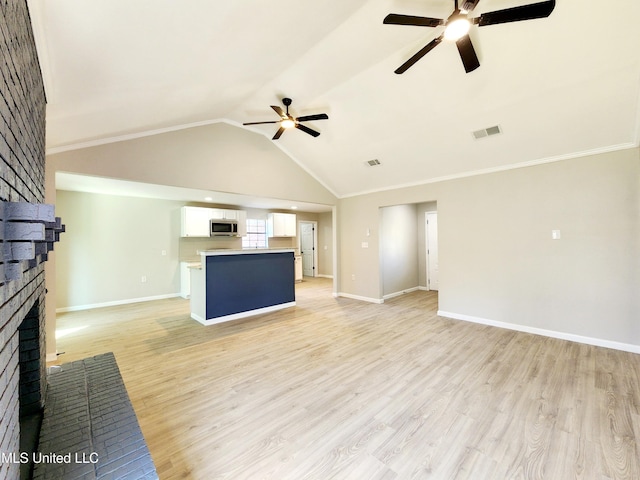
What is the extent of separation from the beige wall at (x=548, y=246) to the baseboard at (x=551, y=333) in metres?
0.04

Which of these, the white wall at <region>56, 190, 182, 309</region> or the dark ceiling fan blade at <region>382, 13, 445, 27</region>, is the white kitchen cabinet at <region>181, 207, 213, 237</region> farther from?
the dark ceiling fan blade at <region>382, 13, 445, 27</region>

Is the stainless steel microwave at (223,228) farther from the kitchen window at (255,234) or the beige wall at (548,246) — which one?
the beige wall at (548,246)

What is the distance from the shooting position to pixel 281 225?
8375mm

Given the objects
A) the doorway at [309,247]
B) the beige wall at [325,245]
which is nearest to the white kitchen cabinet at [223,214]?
the doorway at [309,247]

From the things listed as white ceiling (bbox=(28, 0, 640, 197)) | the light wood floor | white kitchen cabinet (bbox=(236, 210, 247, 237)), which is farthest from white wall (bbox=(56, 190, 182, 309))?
white ceiling (bbox=(28, 0, 640, 197))

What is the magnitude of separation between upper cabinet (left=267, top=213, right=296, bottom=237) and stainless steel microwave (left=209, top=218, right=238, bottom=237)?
55.3 inches

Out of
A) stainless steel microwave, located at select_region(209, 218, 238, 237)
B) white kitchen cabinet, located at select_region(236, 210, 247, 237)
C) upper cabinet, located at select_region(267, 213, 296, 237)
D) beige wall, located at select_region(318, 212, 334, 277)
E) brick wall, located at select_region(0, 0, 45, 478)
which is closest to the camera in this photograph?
brick wall, located at select_region(0, 0, 45, 478)

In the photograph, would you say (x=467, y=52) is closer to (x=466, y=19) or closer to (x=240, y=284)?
(x=466, y=19)

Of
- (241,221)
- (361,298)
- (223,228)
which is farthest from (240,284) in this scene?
(241,221)

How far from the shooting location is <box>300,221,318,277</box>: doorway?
9.66 metres

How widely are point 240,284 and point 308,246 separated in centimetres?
529

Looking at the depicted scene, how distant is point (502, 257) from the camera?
4.06m

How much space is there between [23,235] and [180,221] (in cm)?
621

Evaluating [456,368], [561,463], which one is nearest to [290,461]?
[561,463]
